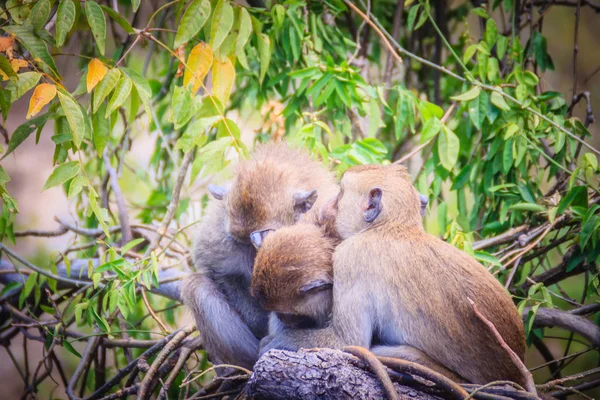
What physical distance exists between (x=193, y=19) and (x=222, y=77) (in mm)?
430

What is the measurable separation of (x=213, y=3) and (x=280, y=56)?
1.00 m

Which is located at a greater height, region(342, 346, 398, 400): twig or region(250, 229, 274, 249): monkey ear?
region(250, 229, 274, 249): monkey ear

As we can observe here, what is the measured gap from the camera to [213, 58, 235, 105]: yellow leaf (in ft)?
10.5

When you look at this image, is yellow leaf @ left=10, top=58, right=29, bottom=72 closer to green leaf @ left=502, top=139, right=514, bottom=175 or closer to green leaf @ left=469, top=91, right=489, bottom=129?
green leaf @ left=469, top=91, right=489, bottom=129

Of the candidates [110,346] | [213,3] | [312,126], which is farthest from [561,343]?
[213,3]

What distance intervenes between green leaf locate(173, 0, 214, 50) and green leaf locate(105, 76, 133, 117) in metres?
0.29

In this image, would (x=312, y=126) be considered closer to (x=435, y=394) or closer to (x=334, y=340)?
(x=334, y=340)

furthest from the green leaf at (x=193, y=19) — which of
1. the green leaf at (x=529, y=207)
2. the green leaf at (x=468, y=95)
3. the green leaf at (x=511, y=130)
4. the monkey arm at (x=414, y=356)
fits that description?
the green leaf at (x=529, y=207)

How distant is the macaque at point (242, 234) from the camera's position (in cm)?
315

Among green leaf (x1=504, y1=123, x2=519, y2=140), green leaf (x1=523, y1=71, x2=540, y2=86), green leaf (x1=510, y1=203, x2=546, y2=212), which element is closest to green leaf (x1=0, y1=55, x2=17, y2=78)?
green leaf (x1=504, y1=123, x2=519, y2=140)

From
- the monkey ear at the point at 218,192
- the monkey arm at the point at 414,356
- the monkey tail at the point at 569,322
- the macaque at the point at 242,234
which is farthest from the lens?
the monkey ear at the point at 218,192

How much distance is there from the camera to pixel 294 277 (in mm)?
2623

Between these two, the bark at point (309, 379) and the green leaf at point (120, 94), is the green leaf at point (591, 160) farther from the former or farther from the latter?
the green leaf at point (120, 94)

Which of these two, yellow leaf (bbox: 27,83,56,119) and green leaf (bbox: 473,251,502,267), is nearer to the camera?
yellow leaf (bbox: 27,83,56,119)
